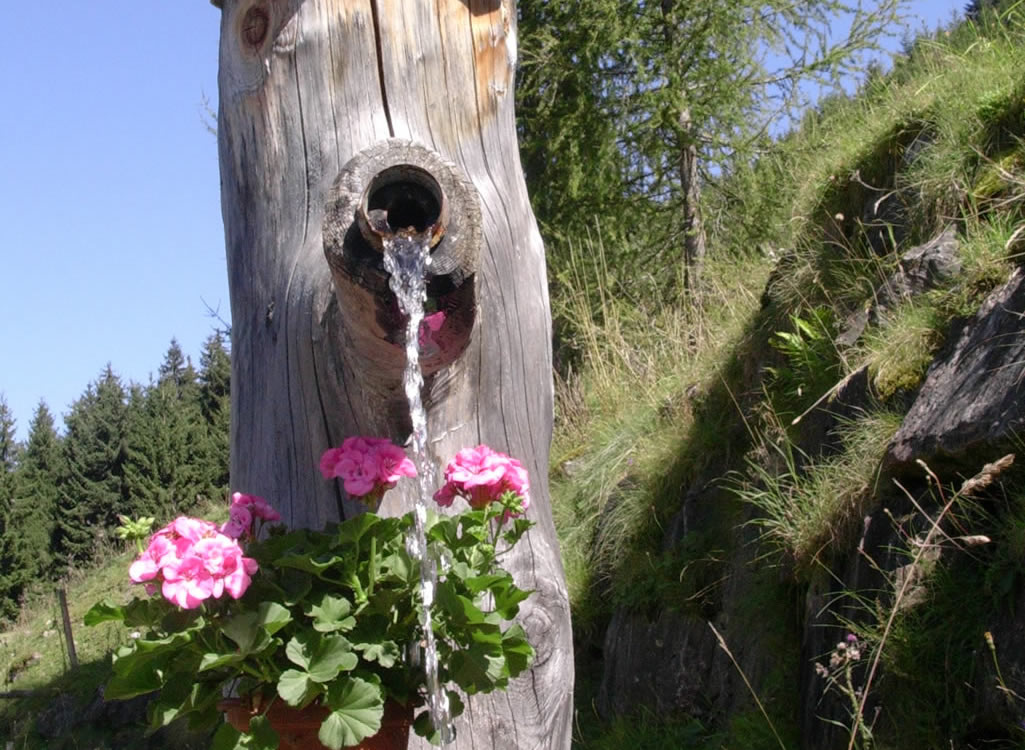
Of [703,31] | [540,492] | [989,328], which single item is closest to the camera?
[540,492]

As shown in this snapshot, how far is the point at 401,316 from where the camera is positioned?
7.10ft

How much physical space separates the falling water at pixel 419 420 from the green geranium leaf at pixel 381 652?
0.20ft

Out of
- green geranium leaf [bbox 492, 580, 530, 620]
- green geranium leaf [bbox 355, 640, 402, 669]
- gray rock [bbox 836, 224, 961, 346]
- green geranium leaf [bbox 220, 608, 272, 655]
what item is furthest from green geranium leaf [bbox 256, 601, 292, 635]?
gray rock [bbox 836, 224, 961, 346]

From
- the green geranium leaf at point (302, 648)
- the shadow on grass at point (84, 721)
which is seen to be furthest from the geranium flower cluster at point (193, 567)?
the shadow on grass at point (84, 721)

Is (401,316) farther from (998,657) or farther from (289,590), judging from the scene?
(998,657)

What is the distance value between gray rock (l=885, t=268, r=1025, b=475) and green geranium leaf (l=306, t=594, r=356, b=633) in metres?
1.87

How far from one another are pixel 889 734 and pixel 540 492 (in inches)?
44.6

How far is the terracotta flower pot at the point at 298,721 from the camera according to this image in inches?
75.1

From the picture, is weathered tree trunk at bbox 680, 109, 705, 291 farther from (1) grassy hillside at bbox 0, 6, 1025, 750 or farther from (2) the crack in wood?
(2) the crack in wood

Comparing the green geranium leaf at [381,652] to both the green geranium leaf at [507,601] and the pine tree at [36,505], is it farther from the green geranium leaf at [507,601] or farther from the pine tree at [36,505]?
the pine tree at [36,505]

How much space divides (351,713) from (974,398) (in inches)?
80.9

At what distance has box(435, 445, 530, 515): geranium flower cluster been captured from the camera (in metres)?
1.97

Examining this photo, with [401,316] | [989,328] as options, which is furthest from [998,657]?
[401,316]

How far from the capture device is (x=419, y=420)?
7.70 ft
